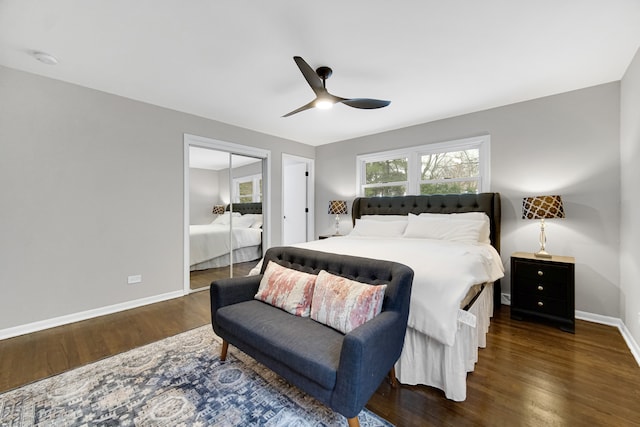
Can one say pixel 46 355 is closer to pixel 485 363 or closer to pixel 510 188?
pixel 485 363

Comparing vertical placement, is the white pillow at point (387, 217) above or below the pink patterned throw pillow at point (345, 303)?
above

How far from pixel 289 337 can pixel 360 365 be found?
49cm

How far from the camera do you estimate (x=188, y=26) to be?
6.27ft

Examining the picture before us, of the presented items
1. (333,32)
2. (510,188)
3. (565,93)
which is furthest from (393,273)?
(565,93)

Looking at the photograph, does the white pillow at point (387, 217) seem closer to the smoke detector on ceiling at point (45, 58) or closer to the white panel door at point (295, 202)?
the white panel door at point (295, 202)

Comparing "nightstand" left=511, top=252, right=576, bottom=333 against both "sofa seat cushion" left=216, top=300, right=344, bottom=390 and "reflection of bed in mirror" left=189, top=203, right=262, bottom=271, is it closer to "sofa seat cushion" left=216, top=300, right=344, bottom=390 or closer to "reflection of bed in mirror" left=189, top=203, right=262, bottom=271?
"sofa seat cushion" left=216, top=300, right=344, bottom=390

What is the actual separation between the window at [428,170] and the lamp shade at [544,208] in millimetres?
666

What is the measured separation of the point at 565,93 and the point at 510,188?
115 cm

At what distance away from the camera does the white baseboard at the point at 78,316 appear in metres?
2.45

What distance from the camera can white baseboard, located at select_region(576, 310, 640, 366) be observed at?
210 cm

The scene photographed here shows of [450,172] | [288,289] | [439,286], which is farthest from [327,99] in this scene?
[450,172]

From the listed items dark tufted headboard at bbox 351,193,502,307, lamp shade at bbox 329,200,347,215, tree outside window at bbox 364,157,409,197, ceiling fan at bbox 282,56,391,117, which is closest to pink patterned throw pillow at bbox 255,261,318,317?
ceiling fan at bbox 282,56,391,117

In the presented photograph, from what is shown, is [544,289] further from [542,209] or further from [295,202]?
[295,202]

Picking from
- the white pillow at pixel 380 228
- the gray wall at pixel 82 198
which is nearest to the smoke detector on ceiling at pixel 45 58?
the gray wall at pixel 82 198
